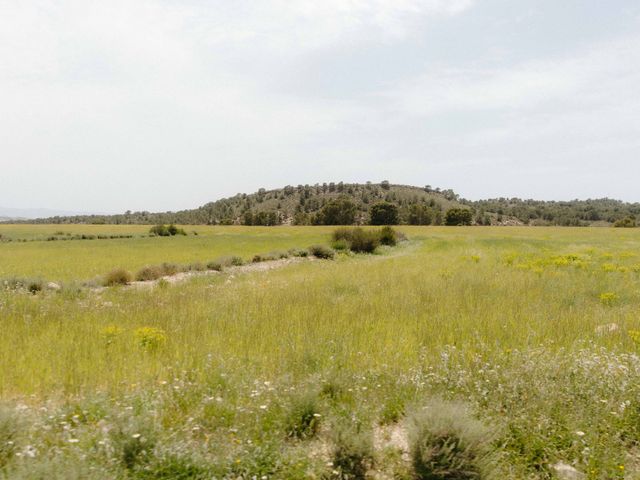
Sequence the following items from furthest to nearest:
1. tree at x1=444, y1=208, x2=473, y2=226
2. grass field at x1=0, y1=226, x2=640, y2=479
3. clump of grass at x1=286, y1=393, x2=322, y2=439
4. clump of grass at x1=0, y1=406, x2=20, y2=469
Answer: tree at x1=444, y1=208, x2=473, y2=226
clump of grass at x1=286, y1=393, x2=322, y2=439
grass field at x1=0, y1=226, x2=640, y2=479
clump of grass at x1=0, y1=406, x2=20, y2=469

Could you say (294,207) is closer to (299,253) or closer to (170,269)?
(299,253)

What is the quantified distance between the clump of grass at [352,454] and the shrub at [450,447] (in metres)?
0.41

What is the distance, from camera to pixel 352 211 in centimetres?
10788

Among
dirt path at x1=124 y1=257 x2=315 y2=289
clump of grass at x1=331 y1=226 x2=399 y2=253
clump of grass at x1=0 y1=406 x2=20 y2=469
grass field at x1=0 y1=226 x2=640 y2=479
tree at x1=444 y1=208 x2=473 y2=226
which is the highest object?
tree at x1=444 y1=208 x2=473 y2=226

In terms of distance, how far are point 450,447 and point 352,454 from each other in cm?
84

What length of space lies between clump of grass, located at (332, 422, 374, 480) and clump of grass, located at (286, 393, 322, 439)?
1.53ft

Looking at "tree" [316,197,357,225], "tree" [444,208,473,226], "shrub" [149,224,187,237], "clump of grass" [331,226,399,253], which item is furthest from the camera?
"tree" [316,197,357,225]

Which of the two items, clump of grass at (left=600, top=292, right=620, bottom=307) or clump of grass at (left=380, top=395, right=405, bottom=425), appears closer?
clump of grass at (left=380, top=395, right=405, bottom=425)

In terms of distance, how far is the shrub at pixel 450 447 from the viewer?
3.23 metres

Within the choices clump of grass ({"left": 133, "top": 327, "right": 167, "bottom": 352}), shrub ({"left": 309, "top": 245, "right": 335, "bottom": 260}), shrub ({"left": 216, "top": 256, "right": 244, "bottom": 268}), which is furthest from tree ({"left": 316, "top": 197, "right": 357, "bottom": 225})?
clump of grass ({"left": 133, "top": 327, "right": 167, "bottom": 352})

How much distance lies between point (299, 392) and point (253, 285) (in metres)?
10.7

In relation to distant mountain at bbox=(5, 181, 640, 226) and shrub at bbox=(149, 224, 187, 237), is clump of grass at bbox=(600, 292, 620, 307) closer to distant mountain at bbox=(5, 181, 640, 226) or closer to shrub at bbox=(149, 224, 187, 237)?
shrub at bbox=(149, 224, 187, 237)

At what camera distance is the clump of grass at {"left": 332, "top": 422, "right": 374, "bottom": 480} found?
329 cm

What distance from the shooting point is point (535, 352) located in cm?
574
